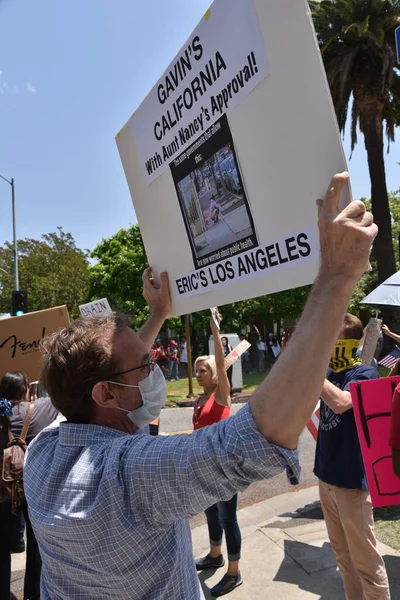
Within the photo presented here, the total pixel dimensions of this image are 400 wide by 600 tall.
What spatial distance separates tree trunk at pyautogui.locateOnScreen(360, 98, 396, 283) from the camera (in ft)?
52.6

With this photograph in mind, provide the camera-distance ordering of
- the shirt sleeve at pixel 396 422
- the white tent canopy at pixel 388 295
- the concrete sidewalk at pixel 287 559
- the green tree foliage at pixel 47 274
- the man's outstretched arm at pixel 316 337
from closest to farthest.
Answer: the man's outstretched arm at pixel 316 337
the shirt sleeve at pixel 396 422
the concrete sidewalk at pixel 287 559
the white tent canopy at pixel 388 295
the green tree foliage at pixel 47 274

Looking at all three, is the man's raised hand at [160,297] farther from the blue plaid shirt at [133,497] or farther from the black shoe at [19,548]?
the black shoe at [19,548]

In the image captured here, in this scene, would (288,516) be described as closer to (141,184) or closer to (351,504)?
(351,504)

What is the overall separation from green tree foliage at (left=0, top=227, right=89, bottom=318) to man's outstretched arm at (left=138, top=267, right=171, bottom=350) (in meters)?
31.5

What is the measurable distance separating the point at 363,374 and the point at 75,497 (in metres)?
2.35

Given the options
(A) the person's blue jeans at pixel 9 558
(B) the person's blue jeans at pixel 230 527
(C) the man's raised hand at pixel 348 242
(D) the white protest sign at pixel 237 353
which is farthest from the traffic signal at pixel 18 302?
(C) the man's raised hand at pixel 348 242

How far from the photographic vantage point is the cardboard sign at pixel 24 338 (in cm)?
455

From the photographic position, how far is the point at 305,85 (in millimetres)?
1313

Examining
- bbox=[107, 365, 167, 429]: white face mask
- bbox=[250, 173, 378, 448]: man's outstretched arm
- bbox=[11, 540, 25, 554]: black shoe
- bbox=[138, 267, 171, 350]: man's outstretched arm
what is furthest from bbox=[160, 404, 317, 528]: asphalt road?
bbox=[250, 173, 378, 448]: man's outstretched arm

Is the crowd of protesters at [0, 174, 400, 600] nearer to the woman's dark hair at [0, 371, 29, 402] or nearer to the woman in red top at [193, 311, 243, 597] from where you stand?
the woman in red top at [193, 311, 243, 597]

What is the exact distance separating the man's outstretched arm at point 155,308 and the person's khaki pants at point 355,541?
1.65 m

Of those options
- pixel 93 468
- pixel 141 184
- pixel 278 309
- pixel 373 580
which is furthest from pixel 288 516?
pixel 278 309

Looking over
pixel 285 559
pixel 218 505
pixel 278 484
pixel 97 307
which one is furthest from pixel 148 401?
pixel 278 484

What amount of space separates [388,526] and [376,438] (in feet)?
6.45
